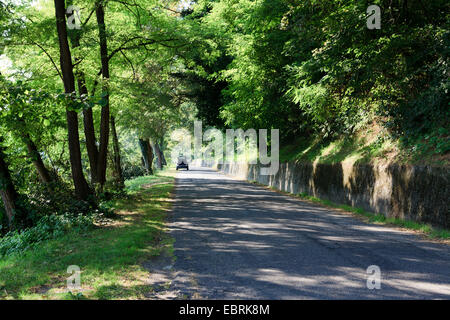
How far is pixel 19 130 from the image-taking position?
37.9 feet

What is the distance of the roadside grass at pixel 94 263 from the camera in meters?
5.06

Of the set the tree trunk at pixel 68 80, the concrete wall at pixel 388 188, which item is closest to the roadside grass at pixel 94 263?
the tree trunk at pixel 68 80

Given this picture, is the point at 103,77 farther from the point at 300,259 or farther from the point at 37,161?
the point at 300,259

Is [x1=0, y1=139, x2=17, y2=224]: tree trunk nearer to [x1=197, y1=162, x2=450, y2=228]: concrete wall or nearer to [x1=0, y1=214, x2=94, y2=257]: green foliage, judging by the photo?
[x1=0, y1=214, x2=94, y2=257]: green foliage

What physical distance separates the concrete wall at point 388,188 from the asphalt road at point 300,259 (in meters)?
0.91

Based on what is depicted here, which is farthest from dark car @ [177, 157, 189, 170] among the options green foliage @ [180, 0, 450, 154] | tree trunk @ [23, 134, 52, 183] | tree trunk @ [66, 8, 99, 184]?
tree trunk @ [66, 8, 99, 184]

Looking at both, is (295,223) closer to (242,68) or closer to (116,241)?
(116,241)

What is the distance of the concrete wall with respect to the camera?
28.5 feet

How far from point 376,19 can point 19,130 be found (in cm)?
1142

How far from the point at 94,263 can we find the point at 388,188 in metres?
8.21

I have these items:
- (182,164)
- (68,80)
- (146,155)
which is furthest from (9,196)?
(182,164)

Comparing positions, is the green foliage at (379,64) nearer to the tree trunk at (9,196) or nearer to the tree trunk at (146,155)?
the tree trunk at (9,196)

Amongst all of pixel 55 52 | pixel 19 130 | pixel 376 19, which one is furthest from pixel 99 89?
pixel 376 19

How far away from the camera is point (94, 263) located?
6.38 m
